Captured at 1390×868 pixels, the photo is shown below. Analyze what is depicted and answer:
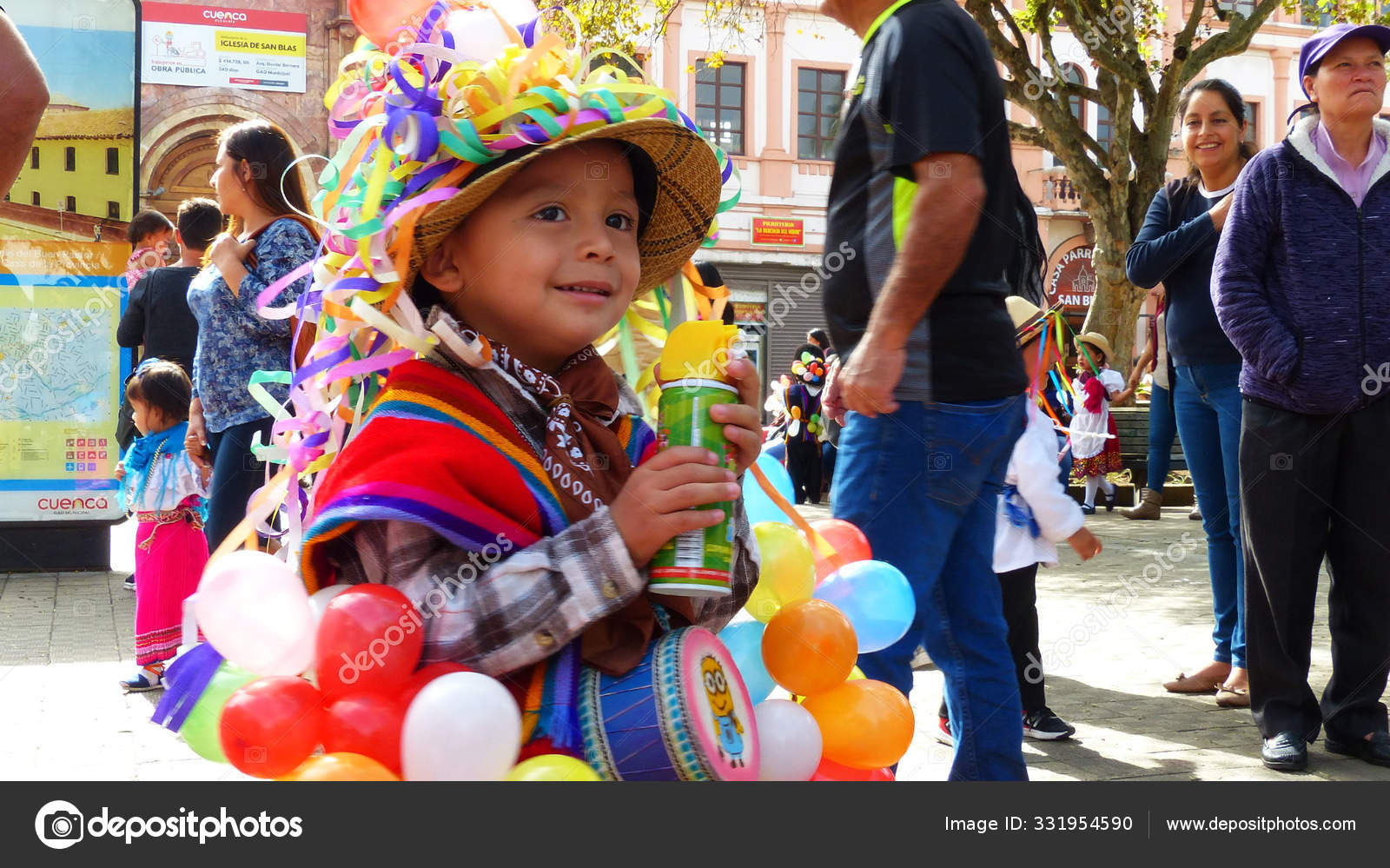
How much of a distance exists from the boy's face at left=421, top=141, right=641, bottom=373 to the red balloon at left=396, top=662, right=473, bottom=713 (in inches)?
20.9

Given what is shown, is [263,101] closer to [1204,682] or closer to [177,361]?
[177,361]

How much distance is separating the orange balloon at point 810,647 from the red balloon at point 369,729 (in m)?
0.67

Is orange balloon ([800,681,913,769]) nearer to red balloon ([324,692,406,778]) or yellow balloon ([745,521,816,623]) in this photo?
yellow balloon ([745,521,816,623])

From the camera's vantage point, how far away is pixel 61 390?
7887 mm

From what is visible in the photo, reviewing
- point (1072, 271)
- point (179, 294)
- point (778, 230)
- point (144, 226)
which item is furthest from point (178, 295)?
point (1072, 271)

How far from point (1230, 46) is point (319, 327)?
15.0 m

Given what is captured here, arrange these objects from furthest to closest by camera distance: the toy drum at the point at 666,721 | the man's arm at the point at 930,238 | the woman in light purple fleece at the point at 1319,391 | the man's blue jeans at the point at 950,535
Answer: the woman in light purple fleece at the point at 1319,391
the man's blue jeans at the point at 950,535
the man's arm at the point at 930,238
the toy drum at the point at 666,721

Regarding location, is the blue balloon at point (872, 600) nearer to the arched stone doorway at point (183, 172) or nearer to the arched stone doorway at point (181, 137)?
the arched stone doorway at point (181, 137)

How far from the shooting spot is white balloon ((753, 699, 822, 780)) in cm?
193

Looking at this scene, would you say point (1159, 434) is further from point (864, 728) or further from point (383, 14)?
point (383, 14)

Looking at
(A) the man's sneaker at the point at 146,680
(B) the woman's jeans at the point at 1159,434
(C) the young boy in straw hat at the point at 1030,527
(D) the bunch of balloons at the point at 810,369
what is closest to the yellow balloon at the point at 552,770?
(C) the young boy in straw hat at the point at 1030,527

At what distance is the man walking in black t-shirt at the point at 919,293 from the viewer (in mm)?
2521

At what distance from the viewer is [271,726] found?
1.71 m
